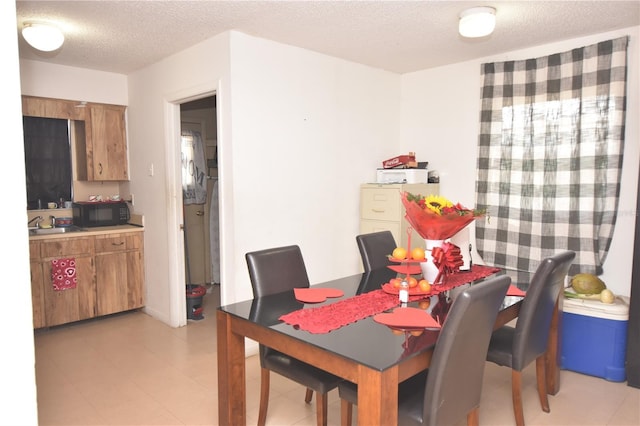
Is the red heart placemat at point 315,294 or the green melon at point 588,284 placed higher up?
the red heart placemat at point 315,294

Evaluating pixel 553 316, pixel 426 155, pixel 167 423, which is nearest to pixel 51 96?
pixel 167 423

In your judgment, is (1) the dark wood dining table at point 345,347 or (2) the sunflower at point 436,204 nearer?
(1) the dark wood dining table at point 345,347

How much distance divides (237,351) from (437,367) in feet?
3.00

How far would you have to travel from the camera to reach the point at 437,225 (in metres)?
2.28

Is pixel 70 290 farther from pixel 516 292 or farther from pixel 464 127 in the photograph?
pixel 464 127

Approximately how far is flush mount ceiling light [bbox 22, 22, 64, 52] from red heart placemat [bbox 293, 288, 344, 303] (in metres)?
2.27

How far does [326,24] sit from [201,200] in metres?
2.89

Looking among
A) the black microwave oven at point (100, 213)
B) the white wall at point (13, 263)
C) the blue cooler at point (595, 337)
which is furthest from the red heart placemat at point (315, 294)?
the black microwave oven at point (100, 213)

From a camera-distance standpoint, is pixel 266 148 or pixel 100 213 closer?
pixel 266 148

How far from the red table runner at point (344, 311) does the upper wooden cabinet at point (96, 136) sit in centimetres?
318

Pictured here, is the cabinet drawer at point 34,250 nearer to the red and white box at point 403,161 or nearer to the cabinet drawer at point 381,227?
the cabinet drawer at point 381,227

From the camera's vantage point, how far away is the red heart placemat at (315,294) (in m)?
2.14

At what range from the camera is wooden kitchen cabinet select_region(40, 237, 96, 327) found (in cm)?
378

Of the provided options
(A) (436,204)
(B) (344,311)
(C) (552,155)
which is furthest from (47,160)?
(C) (552,155)
